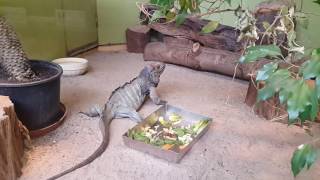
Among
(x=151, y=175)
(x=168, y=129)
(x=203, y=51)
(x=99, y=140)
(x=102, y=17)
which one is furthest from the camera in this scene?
(x=102, y=17)

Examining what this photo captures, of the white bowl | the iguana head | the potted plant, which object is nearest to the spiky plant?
the potted plant

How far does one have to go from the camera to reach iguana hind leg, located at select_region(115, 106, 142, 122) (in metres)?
2.08

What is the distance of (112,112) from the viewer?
2113mm

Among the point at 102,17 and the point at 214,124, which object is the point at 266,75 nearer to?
the point at 214,124

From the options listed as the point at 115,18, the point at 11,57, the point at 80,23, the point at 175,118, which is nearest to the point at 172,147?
the point at 175,118

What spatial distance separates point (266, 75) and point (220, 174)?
0.94m

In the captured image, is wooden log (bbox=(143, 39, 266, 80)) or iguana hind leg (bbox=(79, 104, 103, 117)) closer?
iguana hind leg (bbox=(79, 104, 103, 117))

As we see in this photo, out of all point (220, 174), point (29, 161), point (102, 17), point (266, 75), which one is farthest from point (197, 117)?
point (102, 17)

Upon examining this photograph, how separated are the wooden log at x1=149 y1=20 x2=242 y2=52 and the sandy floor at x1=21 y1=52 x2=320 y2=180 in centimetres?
56

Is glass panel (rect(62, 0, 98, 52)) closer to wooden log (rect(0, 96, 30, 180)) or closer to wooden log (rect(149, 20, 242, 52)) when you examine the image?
wooden log (rect(149, 20, 242, 52))

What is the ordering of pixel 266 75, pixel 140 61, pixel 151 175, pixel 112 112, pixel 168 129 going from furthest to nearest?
1. pixel 140 61
2. pixel 112 112
3. pixel 168 129
4. pixel 151 175
5. pixel 266 75

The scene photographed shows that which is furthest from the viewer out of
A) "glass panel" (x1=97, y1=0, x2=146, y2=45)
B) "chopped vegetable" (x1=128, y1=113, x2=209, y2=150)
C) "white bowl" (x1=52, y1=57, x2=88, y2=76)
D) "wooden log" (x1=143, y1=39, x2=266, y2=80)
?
"glass panel" (x1=97, y1=0, x2=146, y2=45)

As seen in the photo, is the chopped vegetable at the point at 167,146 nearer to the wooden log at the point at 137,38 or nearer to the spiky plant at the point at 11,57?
the spiky plant at the point at 11,57

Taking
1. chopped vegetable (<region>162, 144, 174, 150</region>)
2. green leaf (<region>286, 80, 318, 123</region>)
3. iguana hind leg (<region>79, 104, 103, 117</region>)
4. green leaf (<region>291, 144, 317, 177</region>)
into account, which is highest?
green leaf (<region>286, 80, 318, 123</region>)
